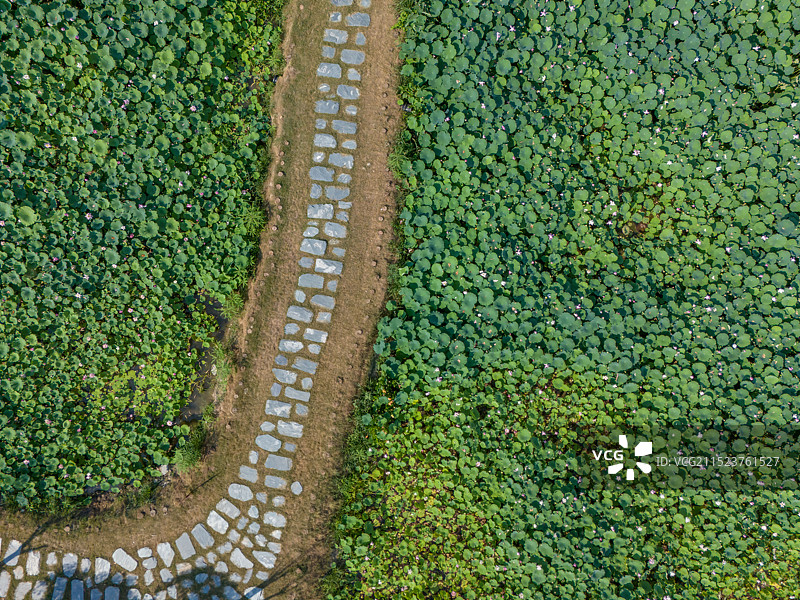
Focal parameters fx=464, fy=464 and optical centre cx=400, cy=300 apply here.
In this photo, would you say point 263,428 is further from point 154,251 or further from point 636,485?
point 636,485

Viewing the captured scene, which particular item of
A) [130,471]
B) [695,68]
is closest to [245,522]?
[130,471]

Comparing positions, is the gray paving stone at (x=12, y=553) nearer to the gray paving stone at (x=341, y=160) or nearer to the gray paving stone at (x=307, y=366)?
the gray paving stone at (x=307, y=366)

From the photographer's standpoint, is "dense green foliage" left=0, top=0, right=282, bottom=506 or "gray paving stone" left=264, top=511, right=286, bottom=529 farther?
"gray paving stone" left=264, top=511, right=286, bottom=529

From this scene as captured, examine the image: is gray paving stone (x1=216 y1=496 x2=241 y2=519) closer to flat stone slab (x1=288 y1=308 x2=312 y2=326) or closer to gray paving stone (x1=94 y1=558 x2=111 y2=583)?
gray paving stone (x1=94 y1=558 x2=111 y2=583)

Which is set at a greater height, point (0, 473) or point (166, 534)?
point (0, 473)

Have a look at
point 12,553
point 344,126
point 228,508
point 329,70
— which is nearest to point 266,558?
point 228,508

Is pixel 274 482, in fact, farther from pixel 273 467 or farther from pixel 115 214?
pixel 115 214

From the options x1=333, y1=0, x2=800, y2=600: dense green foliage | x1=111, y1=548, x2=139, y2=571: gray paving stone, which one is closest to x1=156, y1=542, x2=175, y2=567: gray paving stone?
x1=111, y1=548, x2=139, y2=571: gray paving stone

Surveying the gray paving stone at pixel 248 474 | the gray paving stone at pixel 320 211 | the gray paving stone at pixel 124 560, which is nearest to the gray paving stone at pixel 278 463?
the gray paving stone at pixel 248 474
